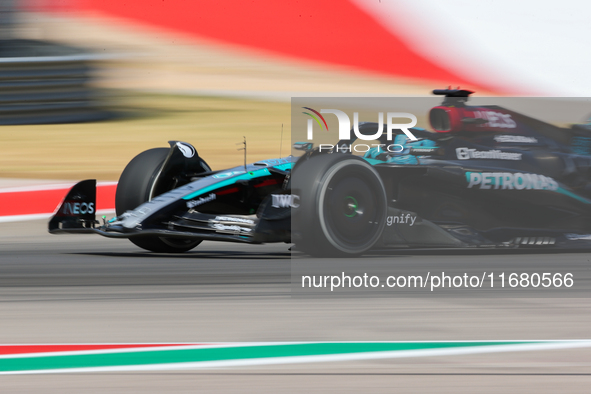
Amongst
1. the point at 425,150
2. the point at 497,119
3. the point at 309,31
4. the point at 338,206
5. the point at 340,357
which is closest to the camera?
the point at 340,357

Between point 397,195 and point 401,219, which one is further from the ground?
point 397,195

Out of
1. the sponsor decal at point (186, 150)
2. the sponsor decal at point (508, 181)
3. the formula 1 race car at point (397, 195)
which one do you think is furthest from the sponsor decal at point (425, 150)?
the sponsor decal at point (186, 150)

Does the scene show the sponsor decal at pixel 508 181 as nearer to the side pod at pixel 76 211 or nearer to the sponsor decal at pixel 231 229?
the sponsor decal at pixel 231 229

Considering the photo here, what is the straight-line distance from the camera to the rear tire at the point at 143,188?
6.64 meters

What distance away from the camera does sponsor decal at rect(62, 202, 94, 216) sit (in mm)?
6427

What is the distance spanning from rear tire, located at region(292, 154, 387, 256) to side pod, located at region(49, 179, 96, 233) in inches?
66.1

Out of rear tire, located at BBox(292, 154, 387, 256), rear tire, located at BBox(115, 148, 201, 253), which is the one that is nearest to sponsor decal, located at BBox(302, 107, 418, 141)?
rear tire, located at BBox(292, 154, 387, 256)

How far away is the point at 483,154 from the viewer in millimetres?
6340

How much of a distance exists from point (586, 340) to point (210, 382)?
1.66m

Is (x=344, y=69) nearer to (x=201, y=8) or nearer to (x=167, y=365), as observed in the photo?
(x=201, y=8)

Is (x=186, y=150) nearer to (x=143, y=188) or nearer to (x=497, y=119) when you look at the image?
(x=143, y=188)

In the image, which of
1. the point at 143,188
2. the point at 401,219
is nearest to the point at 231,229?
the point at 143,188

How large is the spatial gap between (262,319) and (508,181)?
2.88 meters

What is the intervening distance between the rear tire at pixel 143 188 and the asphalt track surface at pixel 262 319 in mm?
362
